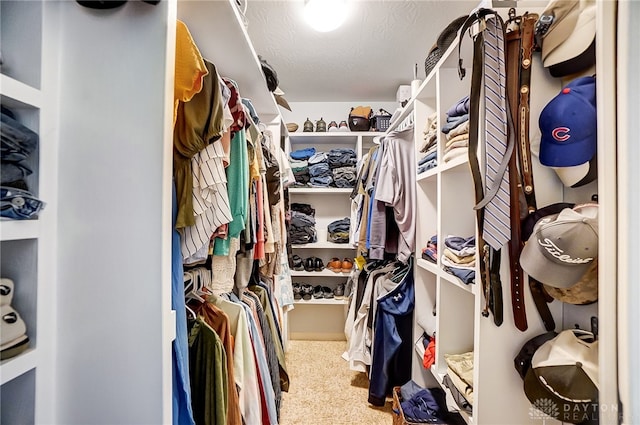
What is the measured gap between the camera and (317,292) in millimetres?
3020

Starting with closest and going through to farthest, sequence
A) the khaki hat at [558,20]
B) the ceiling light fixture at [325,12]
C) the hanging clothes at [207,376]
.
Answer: the khaki hat at [558,20]
the hanging clothes at [207,376]
the ceiling light fixture at [325,12]

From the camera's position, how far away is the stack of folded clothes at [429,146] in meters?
1.47

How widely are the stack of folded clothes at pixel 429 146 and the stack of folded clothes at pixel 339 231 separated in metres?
1.43

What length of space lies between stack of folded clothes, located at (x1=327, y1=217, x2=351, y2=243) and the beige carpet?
1007 mm

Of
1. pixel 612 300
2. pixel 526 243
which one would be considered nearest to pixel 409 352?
pixel 526 243

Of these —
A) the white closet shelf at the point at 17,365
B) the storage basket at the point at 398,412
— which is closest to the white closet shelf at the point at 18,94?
the white closet shelf at the point at 17,365

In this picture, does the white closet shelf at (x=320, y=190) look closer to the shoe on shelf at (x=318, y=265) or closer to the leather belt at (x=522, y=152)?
the shoe on shelf at (x=318, y=265)

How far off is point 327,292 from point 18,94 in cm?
271

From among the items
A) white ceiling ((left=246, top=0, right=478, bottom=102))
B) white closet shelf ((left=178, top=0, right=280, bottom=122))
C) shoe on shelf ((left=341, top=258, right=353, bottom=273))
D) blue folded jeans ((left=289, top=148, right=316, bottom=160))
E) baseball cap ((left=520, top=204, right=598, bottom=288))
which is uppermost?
white ceiling ((left=246, top=0, right=478, bottom=102))

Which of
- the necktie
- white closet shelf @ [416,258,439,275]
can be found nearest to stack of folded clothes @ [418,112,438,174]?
white closet shelf @ [416,258,439,275]

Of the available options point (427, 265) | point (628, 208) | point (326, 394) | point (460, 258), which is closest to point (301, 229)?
point (326, 394)

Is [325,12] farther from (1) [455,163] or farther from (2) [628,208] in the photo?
(2) [628,208]

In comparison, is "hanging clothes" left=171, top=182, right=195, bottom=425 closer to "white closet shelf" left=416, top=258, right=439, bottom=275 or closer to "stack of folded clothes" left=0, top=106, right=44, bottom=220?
"stack of folded clothes" left=0, top=106, right=44, bottom=220

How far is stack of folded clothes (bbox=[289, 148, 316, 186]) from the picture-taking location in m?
2.99
